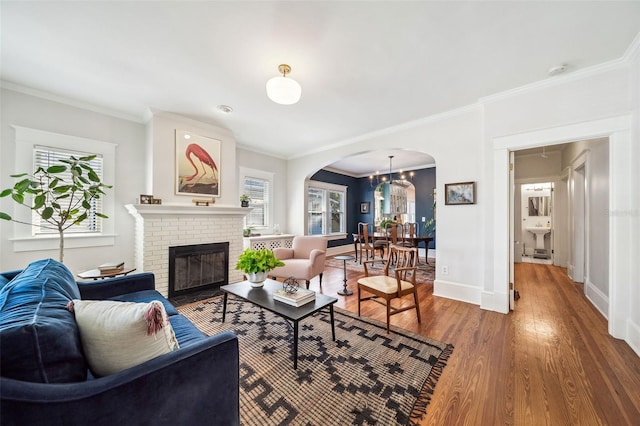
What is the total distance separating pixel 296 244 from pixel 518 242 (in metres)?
5.39

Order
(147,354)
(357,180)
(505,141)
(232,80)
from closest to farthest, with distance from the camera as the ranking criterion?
1. (147,354)
2. (232,80)
3. (505,141)
4. (357,180)

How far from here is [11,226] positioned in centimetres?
266

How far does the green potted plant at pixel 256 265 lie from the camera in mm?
2389

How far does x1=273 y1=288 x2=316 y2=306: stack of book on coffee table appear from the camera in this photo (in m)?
2.00

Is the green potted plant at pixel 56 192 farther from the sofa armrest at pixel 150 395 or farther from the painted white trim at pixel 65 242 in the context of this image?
the sofa armrest at pixel 150 395

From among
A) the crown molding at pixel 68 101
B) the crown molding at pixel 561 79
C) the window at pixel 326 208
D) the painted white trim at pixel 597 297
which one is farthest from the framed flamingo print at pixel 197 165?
the painted white trim at pixel 597 297

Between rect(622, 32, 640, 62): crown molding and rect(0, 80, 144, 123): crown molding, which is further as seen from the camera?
rect(0, 80, 144, 123): crown molding

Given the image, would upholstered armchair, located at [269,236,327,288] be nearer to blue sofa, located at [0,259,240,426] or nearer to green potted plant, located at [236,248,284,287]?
green potted plant, located at [236,248,284,287]

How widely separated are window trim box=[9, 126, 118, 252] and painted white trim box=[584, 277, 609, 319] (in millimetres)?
6251

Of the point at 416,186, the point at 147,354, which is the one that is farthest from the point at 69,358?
the point at 416,186

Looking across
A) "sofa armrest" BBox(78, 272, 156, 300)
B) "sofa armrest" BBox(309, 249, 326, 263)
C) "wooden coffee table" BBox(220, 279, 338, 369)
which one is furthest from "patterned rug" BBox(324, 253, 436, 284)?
"sofa armrest" BBox(78, 272, 156, 300)

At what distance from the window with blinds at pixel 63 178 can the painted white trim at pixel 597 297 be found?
617 cm

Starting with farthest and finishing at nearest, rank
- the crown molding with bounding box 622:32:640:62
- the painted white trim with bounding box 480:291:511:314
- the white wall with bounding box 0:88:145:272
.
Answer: the painted white trim with bounding box 480:291:511:314, the white wall with bounding box 0:88:145:272, the crown molding with bounding box 622:32:640:62

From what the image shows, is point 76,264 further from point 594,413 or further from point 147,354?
point 594,413
